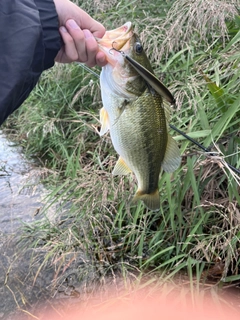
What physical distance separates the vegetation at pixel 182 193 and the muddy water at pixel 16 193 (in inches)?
11.4

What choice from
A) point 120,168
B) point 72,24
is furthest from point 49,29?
point 120,168

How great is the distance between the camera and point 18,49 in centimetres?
165

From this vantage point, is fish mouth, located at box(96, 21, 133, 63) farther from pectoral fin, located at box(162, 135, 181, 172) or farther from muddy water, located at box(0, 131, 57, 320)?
muddy water, located at box(0, 131, 57, 320)

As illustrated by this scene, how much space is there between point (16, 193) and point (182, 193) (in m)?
1.98

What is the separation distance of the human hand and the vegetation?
83 centimetres

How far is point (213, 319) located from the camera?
41.2 inches

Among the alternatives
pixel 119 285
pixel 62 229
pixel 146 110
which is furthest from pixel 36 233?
pixel 146 110

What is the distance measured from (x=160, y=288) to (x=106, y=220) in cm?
71

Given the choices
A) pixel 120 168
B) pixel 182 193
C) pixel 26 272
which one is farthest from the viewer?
pixel 26 272

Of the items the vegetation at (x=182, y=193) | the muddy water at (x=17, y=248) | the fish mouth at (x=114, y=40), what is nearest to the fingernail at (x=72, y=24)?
the fish mouth at (x=114, y=40)

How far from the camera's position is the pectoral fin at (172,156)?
2.09 m

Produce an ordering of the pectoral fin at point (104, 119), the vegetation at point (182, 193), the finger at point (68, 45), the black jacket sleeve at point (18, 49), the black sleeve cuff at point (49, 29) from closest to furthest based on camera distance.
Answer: the black jacket sleeve at point (18, 49), the black sleeve cuff at point (49, 29), the finger at point (68, 45), the pectoral fin at point (104, 119), the vegetation at point (182, 193)

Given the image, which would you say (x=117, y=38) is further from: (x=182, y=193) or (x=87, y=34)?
(x=182, y=193)

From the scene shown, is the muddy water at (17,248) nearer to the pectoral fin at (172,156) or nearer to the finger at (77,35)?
the pectoral fin at (172,156)
